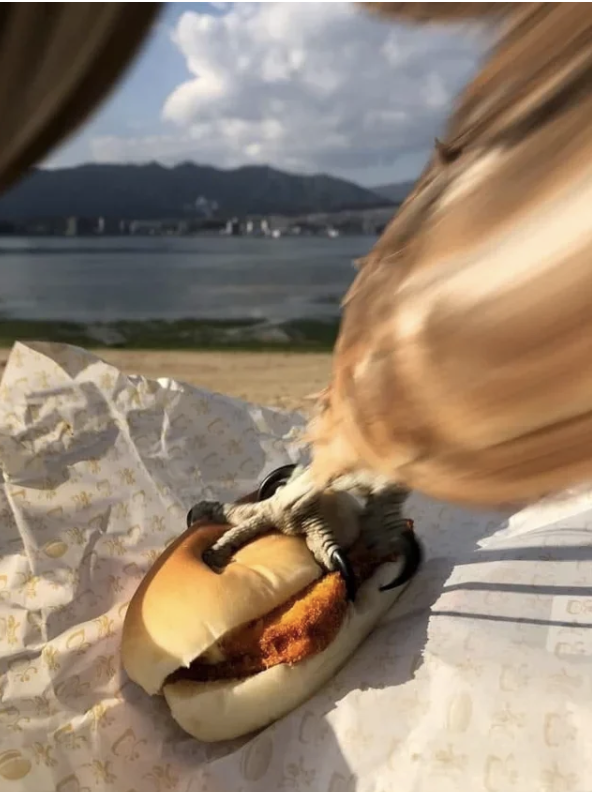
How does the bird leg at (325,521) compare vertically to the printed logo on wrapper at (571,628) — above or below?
above

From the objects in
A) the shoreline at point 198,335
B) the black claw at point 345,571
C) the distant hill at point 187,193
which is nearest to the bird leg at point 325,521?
the black claw at point 345,571

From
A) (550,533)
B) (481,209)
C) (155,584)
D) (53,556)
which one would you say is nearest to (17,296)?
(53,556)

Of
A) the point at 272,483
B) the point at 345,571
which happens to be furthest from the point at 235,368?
the point at 345,571

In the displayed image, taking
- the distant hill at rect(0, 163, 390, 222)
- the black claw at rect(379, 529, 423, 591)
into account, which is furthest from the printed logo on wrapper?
the distant hill at rect(0, 163, 390, 222)

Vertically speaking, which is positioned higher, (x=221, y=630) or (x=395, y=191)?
(x=395, y=191)

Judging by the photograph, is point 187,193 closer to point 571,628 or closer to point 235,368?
point 571,628

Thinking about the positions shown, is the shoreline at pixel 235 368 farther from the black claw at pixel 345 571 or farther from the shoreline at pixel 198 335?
the black claw at pixel 345 571
